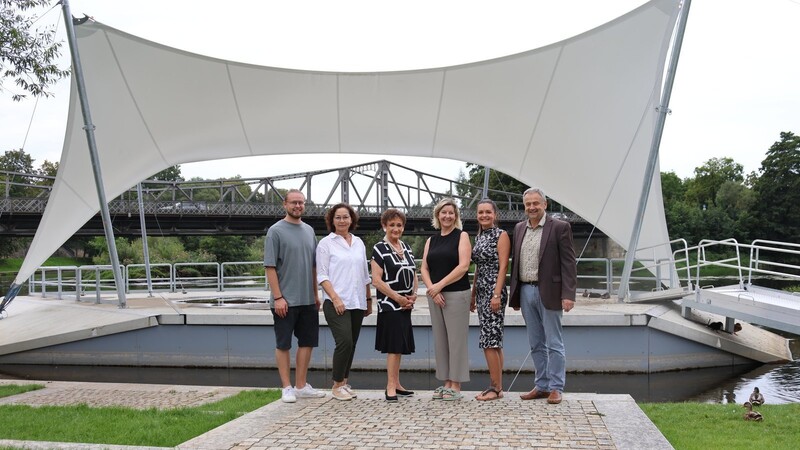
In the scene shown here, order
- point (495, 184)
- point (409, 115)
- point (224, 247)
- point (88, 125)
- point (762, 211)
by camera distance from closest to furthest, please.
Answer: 1. point (88, 125)
2. point (409, 115)
3. point (224, 247)
4. point (762, 211)
5. point (495, 184)

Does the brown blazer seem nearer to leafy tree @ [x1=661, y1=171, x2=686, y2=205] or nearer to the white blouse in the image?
the white blouse

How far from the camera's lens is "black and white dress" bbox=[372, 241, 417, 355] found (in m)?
5.16

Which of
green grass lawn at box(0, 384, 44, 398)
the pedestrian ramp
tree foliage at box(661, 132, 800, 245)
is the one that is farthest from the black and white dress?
tree foliage at box(661, 132, 800, 245)

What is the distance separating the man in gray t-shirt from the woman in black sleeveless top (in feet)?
3.13

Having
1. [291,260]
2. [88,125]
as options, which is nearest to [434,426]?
[291,260]

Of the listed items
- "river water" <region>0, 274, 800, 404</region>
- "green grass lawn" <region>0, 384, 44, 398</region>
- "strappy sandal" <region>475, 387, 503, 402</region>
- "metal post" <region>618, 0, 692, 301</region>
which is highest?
"metal post" <region>618, 0, 692, 301</region>

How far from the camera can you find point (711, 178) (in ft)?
229

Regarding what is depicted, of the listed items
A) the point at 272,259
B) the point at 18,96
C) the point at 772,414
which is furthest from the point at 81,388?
the point at 772,414

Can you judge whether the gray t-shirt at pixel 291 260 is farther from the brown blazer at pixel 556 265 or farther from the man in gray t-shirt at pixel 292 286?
the brown blazer at pixel 556 265

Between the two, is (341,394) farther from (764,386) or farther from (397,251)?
(764,386)

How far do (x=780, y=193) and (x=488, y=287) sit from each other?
52.1 meters

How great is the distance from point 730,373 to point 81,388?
767 centimetres

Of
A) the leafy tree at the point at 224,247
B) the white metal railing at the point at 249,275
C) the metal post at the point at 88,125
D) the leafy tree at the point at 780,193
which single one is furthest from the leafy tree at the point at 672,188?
the metal post at the point at 88,125

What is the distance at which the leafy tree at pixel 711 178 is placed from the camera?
69188mm
